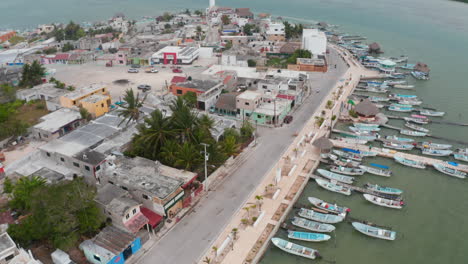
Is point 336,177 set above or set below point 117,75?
below

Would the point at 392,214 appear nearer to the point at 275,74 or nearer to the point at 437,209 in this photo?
the point at 437,209

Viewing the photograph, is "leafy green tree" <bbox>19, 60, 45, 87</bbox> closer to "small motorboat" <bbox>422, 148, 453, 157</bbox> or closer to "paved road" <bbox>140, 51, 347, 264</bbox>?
Result: "paved road" <bbox>140, 51, 347, 264</bbox>

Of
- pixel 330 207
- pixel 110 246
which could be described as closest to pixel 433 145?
pixel 330 207

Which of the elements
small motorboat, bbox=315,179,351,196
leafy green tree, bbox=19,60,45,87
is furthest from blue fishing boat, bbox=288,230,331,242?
leafy green tree, bbox=19,60,45,87

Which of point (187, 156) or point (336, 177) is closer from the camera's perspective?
point (187, 156)

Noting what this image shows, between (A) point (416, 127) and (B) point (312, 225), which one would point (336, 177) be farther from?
(A) point (416, 127)

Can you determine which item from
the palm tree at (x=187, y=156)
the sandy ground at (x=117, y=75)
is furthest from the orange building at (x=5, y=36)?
the palm tree at (x=187, y=156)
